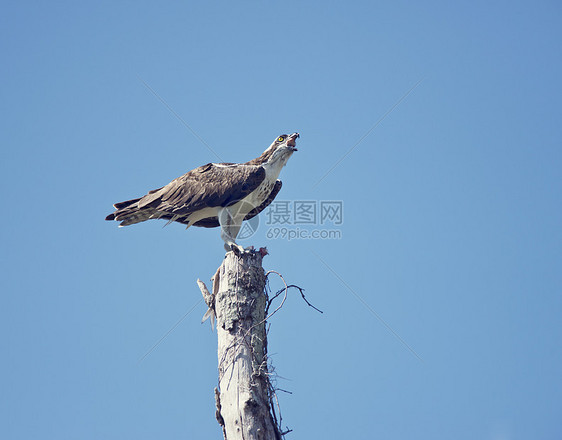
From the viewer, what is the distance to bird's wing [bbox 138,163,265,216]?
7.91m

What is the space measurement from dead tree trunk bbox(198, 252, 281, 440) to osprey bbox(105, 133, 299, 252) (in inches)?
60.5

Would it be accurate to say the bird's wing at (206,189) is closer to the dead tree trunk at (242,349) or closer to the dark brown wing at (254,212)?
the dark brown wing at (254,212)

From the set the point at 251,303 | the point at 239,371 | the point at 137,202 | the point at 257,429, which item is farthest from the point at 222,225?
the point at 257,429

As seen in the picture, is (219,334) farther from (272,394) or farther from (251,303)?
(272,394)

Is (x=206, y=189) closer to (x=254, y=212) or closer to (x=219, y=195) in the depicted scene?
(x=219, y=195)

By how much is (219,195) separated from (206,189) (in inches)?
9.0

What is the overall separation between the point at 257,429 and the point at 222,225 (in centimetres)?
323

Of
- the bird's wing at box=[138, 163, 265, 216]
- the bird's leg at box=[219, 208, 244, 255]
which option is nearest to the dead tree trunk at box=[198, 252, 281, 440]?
the bird's leg at box=[219, 208, 244, 255]

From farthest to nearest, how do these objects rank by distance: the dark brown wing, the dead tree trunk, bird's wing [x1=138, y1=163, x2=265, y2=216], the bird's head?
1. the dark brown wing
2. the bird's head
3. bird's wing [x1=138, y1=163, x2=265, y2=216]
4. the dead tree trunk

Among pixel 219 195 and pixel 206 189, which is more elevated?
pixel 206 189

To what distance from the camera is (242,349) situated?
5.80m

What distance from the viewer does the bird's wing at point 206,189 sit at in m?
7.91

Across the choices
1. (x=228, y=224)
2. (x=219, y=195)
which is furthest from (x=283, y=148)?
(x=228, y=224)

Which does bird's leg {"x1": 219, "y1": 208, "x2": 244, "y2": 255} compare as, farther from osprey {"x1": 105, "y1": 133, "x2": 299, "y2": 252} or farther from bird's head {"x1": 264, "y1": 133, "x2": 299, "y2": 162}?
bird's head {"x1": 264, "y1": 133, "x2": 299, "y2": 162}
